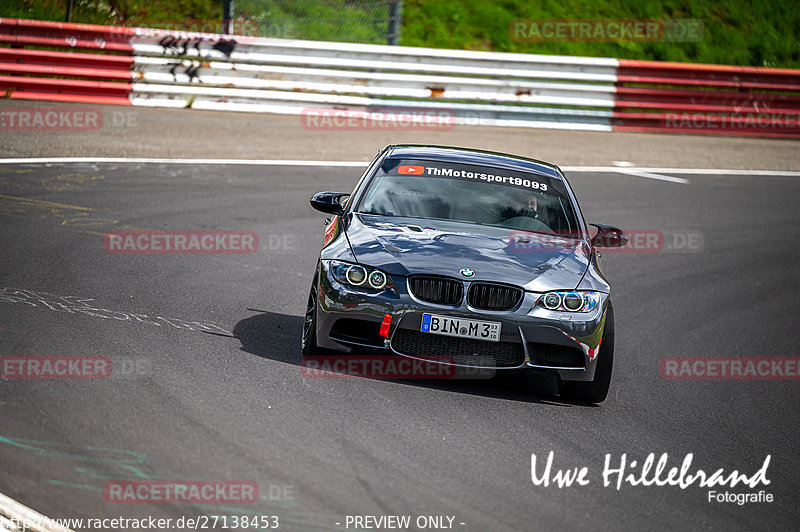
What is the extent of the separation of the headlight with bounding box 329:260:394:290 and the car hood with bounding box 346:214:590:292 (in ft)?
0.16

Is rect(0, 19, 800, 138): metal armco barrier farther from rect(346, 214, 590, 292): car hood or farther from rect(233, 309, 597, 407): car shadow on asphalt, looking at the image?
rect(346, 214, 590, 292): car hood

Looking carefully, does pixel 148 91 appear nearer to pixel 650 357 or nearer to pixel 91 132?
pixel 91 132

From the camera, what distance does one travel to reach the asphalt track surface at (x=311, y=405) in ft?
15.3

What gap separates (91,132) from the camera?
1564 cm

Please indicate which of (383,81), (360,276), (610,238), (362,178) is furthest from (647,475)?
(383,81)

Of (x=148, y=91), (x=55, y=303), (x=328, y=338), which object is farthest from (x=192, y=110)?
(x=328, y=338)

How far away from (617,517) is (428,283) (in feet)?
6.82

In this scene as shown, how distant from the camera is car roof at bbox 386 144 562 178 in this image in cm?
809

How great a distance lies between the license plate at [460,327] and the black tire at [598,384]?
72 centimetres

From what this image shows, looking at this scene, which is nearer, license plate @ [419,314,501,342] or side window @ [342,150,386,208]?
→ license plate @ [419,314,501,342]

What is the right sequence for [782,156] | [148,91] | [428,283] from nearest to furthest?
[428,283]
[148,91]
[782,156]

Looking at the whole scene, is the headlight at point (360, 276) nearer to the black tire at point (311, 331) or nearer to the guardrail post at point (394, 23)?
the black tire at point (311, 331)

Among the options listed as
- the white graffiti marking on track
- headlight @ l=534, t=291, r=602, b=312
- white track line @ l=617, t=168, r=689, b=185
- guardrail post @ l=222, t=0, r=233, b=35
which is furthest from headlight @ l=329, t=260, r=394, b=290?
guardrail post @ l=222, t=0, r=233, b=35

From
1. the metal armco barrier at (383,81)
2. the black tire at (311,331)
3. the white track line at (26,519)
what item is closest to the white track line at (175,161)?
the metal armco barrier at (383,81)
